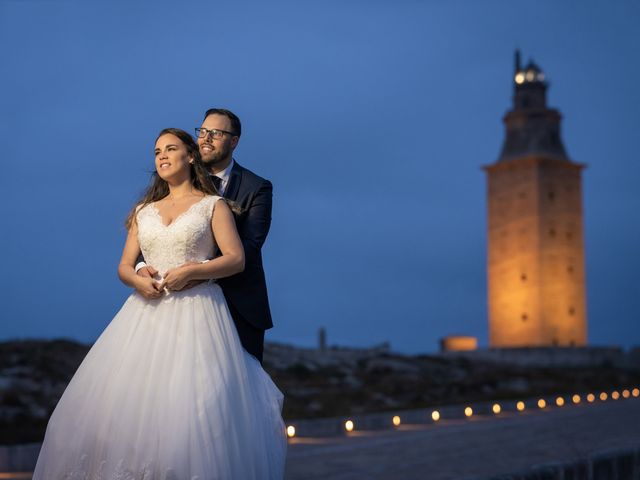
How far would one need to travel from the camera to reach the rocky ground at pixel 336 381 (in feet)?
47.5

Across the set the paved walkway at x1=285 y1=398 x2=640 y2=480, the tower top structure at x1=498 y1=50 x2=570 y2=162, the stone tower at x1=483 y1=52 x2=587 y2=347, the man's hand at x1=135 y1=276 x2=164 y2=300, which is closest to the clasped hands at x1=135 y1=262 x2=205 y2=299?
the man's hand at x1=135 y1=276 x2=164 y2=300

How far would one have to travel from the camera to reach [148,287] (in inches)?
202

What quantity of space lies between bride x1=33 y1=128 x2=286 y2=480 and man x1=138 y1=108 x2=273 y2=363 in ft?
0.44

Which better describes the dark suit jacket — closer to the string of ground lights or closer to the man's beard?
the man's beard

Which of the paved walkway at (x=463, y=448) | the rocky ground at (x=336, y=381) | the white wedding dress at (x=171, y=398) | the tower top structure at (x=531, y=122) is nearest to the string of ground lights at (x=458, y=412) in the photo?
the paved walkway at (x=463, y=448)

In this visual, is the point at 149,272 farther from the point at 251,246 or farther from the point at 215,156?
the point at 215,156

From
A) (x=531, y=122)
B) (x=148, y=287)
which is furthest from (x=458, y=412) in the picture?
(x=531, y=122)

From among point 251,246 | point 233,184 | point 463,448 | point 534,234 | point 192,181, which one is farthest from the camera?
point 534,234

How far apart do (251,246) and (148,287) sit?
0.71 metres

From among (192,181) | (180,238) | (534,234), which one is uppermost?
(534,234)

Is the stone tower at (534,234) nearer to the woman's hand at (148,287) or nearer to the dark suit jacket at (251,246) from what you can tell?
the dark suit jacket at (251,246)

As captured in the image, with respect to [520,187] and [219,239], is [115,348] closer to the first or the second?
[219,239]

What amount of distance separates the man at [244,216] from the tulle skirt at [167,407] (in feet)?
0.67

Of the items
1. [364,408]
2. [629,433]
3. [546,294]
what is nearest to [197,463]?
[629,433]
